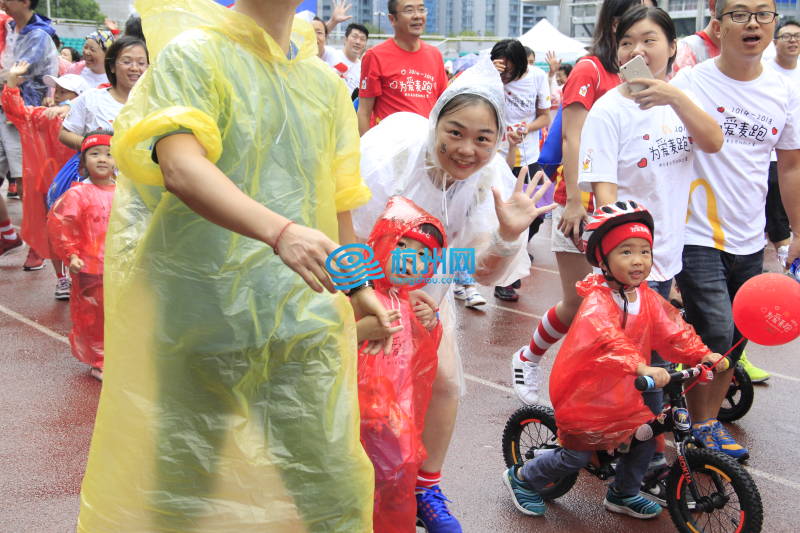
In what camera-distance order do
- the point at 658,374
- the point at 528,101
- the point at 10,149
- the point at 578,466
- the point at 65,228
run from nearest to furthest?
the point at 658,374, the point at 578,466, the point at 65,228, the point at 10,149, the point at 528,101

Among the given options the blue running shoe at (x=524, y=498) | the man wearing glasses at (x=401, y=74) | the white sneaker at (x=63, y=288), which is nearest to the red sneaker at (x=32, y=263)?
the white sneaker at (x=63, y=288)

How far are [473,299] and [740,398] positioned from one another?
2705 mm

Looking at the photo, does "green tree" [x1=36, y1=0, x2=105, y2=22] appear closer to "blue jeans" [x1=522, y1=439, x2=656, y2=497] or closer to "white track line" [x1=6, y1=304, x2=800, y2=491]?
"white track line" [x1=6, y1=304, x2=800, y2=491]

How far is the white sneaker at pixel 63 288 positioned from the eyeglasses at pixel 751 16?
5.40 meters

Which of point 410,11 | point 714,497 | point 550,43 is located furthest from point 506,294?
point 550,43

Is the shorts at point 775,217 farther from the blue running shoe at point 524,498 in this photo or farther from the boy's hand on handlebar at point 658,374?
the boy's hand on handlebar at point 658,374

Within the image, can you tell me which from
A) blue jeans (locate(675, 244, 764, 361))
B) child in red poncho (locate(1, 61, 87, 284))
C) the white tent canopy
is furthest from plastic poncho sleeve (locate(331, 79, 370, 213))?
the white tent canopy

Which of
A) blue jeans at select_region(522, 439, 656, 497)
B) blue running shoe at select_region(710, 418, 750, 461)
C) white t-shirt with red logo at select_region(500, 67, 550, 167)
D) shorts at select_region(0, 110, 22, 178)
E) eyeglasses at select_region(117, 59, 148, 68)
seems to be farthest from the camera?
white t-shirt with red logo at select_region(500, 67, 550, 167)

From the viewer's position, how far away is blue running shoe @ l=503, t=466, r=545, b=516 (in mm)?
3693

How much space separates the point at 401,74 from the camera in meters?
6.54

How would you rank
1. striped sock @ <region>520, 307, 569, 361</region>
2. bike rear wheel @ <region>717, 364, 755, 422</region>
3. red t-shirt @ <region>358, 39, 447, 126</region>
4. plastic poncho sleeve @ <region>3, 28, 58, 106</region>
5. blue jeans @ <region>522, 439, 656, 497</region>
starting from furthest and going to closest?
1. plastic poncho sleeve @ <region>3, 28, 58, 106</region>
2. red t-shirt @ <region>358, 39, 447, 126</region>
3. bike rear wheel @ <region>717, 364, 755, 422</region>
4. striped sock @ <region>520, 307, 569, 361</region>
5. blue jeans @ <region>522, 439, 656, 497</region>

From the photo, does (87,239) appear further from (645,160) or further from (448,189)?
(645,160)

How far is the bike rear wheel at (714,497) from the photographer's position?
324cm

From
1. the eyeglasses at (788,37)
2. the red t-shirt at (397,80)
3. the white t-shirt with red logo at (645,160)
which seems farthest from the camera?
the red t-shirt at (397,80)
